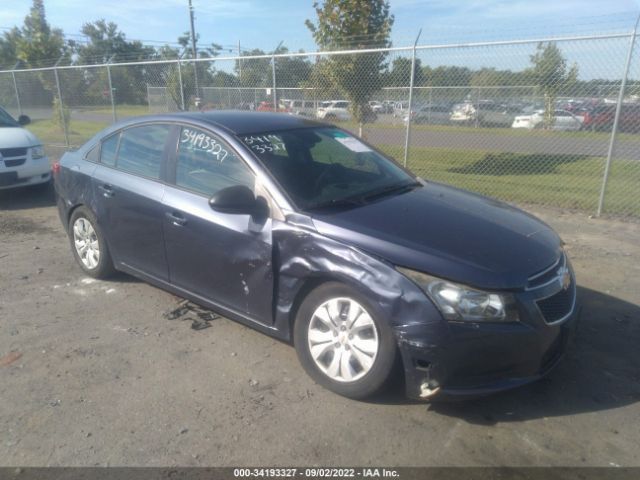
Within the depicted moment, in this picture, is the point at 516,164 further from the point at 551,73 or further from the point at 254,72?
the point at 254,72

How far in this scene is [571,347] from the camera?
3670mm

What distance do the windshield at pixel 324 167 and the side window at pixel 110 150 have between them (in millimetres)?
1599

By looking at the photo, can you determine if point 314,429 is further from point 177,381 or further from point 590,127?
point 590,127

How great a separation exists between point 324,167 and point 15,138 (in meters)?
6.67

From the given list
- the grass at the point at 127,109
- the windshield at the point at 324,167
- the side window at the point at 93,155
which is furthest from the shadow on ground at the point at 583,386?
the grass at the point at 127,109

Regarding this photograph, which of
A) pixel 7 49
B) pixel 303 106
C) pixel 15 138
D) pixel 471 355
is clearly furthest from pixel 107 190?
pixel 7 49

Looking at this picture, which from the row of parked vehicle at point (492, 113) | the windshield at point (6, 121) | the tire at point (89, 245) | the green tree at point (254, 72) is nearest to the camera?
the tire at point (89, 245)

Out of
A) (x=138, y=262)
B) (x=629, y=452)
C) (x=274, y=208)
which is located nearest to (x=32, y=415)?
(x=138, y=262)

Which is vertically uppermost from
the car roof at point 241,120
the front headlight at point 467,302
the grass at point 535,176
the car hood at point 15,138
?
the car roof at point 241,120

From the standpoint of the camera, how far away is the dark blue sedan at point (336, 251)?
8.88 ft

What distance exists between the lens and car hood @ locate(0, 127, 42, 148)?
7909 mm

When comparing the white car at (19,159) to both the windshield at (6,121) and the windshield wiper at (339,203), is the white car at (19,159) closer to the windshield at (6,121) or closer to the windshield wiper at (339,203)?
the windshield at (6,121)

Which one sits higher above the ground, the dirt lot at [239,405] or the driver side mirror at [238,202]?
the driver side mirror at [238,202]

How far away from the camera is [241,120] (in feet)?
13.1
